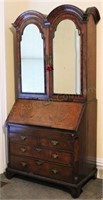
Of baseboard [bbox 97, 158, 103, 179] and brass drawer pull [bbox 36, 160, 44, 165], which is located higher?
brass drawer pull [bbox 36, 160, 44, 165]

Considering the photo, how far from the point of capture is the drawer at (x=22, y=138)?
9.00ft

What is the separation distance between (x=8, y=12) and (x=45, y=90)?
42.4 inches

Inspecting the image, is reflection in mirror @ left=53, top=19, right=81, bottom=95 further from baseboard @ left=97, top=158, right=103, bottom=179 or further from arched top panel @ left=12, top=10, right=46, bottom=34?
baseboard @ left=97, top=158, right=103, bottom=179

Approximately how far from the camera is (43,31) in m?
2.80

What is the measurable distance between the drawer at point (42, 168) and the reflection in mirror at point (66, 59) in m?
0.78

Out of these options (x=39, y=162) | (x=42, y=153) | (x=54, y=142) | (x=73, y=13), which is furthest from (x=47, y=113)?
(x=73, y=13)

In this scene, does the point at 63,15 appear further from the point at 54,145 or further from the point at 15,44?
the point at 54,145

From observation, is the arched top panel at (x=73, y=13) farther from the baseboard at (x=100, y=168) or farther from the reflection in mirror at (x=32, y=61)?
the baseboard at (x=100, y=168)

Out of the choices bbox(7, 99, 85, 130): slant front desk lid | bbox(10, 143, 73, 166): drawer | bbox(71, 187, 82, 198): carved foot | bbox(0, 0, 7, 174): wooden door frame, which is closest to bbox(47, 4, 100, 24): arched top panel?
bbox(0, 0, 7, 174): wooden door frame

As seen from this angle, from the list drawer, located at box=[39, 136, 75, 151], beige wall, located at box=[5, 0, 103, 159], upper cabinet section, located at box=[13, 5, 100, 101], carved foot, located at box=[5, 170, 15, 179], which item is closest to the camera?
drawer, located at box=[39, 136, 75, 151]

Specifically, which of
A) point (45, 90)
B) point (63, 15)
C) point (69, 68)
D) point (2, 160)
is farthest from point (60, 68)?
point (2, 160)

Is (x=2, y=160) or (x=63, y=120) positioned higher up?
(x=63, y=120)

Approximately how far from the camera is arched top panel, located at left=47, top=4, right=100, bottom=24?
2.55 m

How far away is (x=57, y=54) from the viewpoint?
280 cm
